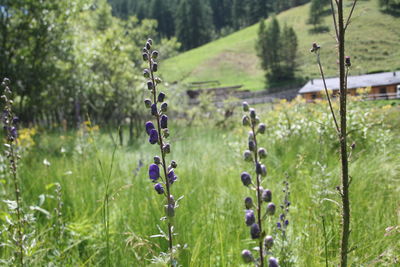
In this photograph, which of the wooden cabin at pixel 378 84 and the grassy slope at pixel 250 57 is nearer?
the grassy slope at pixel 250 57

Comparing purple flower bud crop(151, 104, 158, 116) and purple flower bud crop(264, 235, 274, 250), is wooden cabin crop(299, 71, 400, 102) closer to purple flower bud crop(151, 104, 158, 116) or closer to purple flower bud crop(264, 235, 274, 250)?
purple flower bud crop(151, 104, 158, 116)

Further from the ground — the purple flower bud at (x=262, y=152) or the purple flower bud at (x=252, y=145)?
the purple flower bud at (x=252, y=145)

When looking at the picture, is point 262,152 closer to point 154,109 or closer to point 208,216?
point 154,109

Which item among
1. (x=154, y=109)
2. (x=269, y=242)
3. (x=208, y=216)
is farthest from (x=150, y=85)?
(x=208, y=216)

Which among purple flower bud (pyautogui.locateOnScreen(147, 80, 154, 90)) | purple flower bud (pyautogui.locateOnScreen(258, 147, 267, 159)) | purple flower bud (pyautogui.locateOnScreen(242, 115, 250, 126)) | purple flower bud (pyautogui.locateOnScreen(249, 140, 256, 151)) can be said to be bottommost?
purple flower bud (pyautogui.locateOnScreen(258, 147, 267, 159))

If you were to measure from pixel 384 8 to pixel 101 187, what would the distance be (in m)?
4.09

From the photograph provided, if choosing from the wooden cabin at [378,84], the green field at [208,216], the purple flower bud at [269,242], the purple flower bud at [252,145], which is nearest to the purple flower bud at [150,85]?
the green field at [208,216]

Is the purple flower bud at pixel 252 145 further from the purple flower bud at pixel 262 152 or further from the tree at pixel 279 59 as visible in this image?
the tree at pixel 279 59

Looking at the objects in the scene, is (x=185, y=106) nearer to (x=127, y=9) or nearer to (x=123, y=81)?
(x=123, y=81)

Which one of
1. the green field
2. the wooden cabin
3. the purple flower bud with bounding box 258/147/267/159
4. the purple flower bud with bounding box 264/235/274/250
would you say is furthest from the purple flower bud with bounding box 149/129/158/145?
the wooden cabin

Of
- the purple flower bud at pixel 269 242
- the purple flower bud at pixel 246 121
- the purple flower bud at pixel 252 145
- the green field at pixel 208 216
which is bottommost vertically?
the green field at pixel 208 216

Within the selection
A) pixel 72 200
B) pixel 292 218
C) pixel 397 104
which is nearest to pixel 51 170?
pixel 72 200

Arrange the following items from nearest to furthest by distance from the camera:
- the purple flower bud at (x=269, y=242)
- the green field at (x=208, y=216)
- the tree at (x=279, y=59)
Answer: the purple flower bud at (x=269, y=242)
the green field at (x=208, y=216)
the tree at (x=279, y=59)

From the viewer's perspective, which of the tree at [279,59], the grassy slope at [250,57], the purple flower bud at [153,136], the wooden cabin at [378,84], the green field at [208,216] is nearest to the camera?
the purple flower bud at [153,136]
